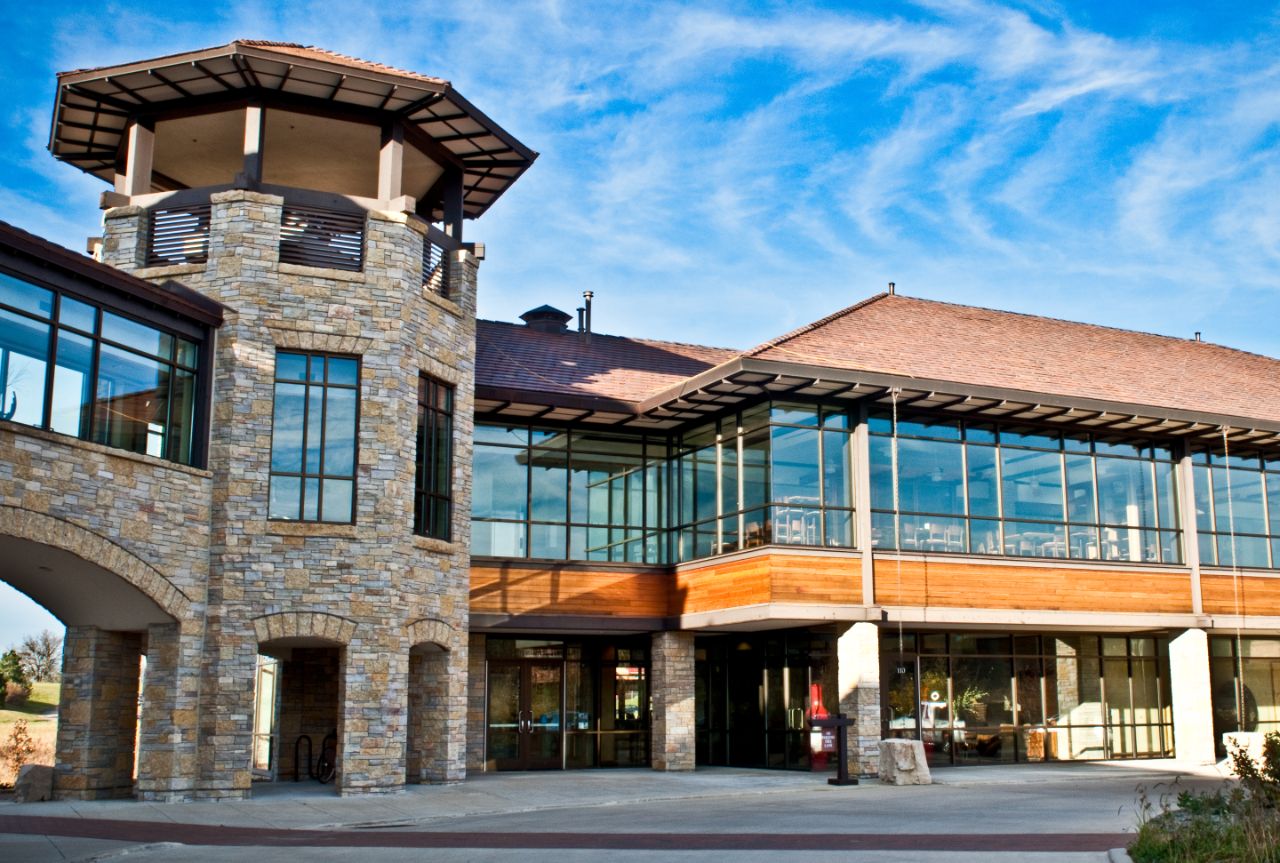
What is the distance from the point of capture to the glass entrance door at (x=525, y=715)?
2477 cm

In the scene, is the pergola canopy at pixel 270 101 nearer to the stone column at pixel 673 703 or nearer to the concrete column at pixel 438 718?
the concrete column at pixel 438 718

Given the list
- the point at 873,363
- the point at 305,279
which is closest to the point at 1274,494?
the point at 873,363

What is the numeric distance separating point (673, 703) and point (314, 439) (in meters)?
8.63

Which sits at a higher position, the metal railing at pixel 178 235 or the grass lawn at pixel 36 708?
the metal railing at pixel 178 235

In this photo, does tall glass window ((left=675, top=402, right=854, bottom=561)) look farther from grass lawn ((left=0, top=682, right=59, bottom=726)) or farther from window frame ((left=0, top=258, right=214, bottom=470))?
grass lawn ((left=0, top=682, right=59, bottom=726))

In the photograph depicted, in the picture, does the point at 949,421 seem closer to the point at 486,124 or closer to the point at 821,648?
the point at 821,648

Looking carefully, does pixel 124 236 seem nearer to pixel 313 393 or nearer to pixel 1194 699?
pixel 313 393

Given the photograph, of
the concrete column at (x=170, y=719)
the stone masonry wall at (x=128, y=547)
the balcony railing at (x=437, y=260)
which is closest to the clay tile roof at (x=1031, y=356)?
the balcony railing at (x=437, y=260)

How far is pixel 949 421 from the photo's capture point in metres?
24.7

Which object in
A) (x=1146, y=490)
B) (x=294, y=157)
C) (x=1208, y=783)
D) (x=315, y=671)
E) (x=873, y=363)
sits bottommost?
(x=1208, y=783)

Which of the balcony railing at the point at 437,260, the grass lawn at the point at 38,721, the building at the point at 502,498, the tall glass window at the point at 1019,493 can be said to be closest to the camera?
the building at the point at 502,498

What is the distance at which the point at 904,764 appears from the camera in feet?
70.0

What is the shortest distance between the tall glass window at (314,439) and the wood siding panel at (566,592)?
15.0 ft

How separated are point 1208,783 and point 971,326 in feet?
34.0
